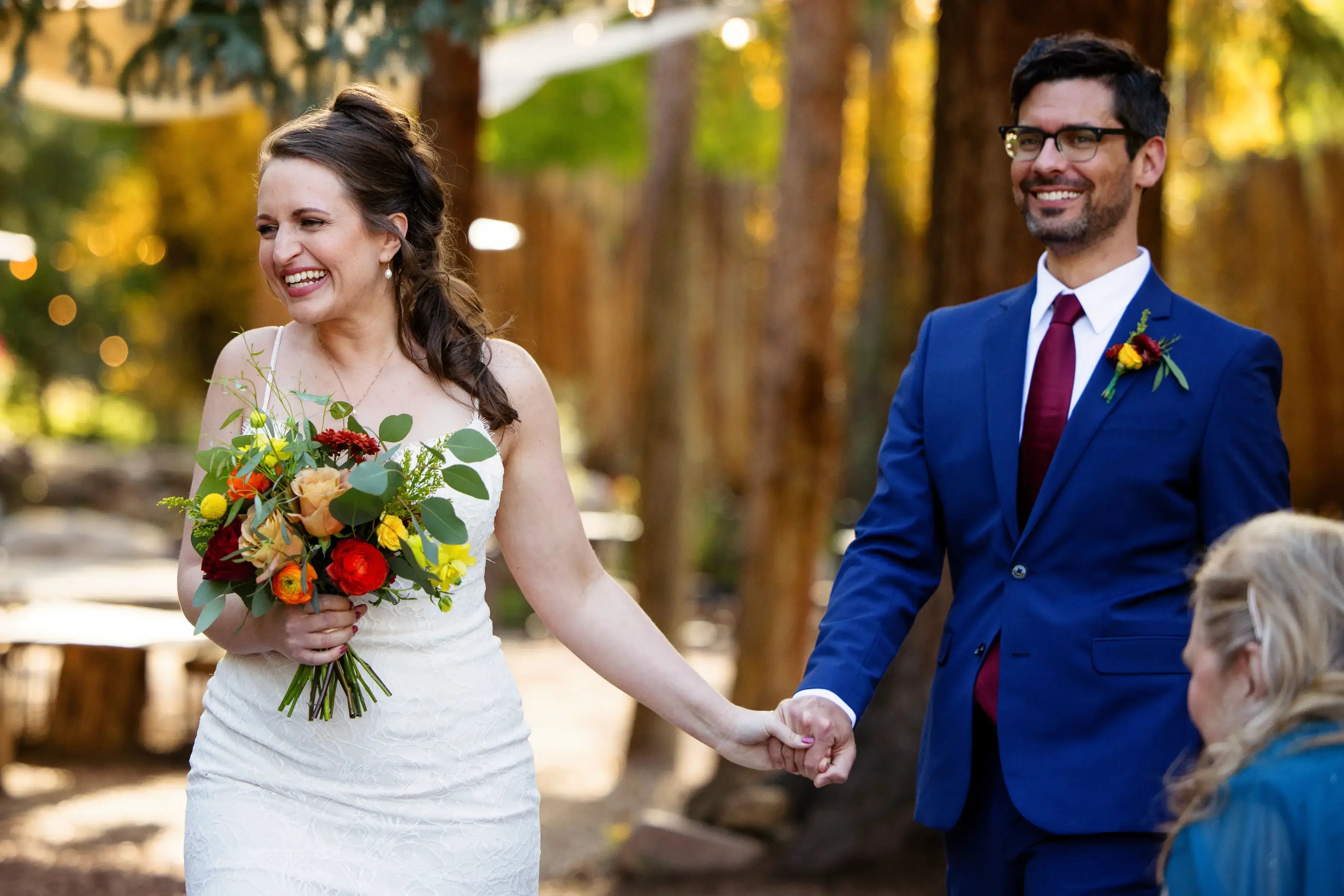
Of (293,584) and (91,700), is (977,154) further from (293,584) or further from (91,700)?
(91,700)

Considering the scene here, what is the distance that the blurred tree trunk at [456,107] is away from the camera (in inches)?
254

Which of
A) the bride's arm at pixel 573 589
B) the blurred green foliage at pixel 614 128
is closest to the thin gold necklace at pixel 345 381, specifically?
the bride's arm at pixel 573 589

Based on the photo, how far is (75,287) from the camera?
2162cm

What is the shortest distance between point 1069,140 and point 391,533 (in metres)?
1.51

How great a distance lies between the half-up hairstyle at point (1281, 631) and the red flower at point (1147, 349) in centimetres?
86

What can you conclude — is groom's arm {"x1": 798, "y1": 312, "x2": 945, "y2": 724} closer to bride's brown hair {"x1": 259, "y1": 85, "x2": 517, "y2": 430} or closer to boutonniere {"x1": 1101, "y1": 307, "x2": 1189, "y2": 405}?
boutonniere {"x1": 1101, "y1": 307, "x2": 1189, "y2": 405}

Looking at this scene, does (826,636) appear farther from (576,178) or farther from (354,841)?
(576,178)

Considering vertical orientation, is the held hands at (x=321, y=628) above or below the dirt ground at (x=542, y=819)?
above

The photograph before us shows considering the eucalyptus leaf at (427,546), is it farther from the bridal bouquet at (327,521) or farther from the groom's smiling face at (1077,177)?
the groom's smiling face at (1077,177)

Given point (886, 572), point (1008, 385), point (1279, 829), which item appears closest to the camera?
point (1279, 829)

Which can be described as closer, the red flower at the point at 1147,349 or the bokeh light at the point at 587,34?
the red flower at the point at 1147,349

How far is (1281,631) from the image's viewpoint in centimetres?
191

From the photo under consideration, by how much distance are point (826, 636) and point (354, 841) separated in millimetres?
1013

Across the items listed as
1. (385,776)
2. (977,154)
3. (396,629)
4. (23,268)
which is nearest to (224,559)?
(396,629)
